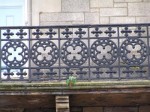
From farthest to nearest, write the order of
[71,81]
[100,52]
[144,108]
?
[144,108] → [100,52] → [71,81]

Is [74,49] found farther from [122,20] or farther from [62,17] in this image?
[122,20]

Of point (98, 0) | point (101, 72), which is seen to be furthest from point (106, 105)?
point (98, 0)

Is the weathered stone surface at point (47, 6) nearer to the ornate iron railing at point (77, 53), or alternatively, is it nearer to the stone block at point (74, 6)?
the stone block at point (74, 6)

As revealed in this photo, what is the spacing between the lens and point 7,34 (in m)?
9.45

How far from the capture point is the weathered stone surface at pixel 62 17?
10.4 meters


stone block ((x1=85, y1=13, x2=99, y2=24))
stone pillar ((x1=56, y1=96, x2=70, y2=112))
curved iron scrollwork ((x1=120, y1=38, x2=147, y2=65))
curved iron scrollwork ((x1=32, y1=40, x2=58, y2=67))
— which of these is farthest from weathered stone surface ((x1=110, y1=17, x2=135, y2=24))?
stone pillar ((x1=56, y1=96, x2=70, y2=112))

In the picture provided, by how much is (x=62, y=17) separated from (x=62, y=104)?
80.0 inches

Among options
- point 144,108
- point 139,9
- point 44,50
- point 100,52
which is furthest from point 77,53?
point 139,9

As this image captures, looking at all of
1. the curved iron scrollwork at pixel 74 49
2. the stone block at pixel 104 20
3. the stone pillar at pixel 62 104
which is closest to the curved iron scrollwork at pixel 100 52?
the curved iron scrollwork at pixel 74 49

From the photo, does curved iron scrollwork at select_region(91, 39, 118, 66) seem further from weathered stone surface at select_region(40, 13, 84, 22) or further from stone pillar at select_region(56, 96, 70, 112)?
weathered stone surface at select_region(40, 13, 84, 22)

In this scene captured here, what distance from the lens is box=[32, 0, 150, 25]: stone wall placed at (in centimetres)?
1040

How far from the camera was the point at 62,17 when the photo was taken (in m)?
10.4

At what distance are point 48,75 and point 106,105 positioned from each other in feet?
4.06

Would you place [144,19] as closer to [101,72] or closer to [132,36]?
[132,36]
